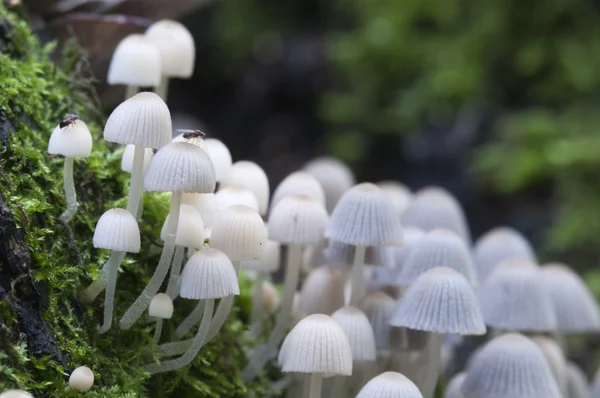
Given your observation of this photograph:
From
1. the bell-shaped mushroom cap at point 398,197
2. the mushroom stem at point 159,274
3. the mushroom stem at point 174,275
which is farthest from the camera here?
the bell-shaped mushroom cap at point 398,197

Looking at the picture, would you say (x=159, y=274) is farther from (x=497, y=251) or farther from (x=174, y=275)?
(x=497, y=251)

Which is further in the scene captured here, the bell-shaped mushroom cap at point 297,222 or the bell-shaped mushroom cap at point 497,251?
the bell-shaped mushroom cap at point 497,251

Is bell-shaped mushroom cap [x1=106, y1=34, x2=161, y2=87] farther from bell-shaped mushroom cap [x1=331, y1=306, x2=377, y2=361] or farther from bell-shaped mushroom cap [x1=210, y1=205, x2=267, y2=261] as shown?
bell-shaped mushroom cap [x1=331, y1=306, x2=377, y2=361]

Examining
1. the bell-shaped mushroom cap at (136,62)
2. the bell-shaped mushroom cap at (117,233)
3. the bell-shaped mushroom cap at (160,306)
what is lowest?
the bell-shaped mushroom cap at (160,306)

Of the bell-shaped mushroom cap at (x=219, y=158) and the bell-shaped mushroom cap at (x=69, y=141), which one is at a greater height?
the bell-shaped mushroom cap at (x=219, y=158)

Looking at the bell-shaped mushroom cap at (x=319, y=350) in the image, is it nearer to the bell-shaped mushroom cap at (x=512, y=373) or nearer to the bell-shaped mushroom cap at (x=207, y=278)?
the bell-shaped mushroom cap at (x=207, y=278)

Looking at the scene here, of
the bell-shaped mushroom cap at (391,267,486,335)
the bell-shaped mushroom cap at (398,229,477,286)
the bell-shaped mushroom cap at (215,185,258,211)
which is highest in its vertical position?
the bell-shaped mushroom cap at (215,185,258,211)

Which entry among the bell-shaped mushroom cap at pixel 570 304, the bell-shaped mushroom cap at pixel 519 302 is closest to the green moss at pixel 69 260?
the bell-shaped mushroom cap at pixel 519 302

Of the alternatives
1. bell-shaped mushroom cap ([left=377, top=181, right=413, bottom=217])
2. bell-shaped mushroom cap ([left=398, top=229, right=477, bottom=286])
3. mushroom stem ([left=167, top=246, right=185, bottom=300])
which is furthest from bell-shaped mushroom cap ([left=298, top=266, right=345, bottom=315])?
bell-shaped mushroom cap ([left=377, top=181, right=413, bottom=217])
